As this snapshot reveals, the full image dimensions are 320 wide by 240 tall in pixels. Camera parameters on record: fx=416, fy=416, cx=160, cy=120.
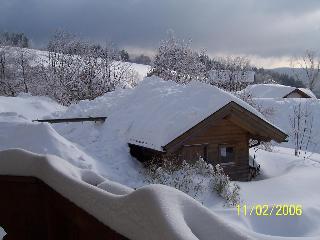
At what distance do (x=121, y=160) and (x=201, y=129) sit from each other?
342 cm

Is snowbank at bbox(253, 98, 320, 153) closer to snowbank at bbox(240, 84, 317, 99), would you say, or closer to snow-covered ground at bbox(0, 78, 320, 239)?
snowbank at bbox(240, 84, 317, 99)

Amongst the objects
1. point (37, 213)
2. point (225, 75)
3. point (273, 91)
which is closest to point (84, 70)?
point (225, 75)

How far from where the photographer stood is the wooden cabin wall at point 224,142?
16.6 meters

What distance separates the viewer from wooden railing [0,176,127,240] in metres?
2.15

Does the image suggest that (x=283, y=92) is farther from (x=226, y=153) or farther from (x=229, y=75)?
(x=226, y=153)

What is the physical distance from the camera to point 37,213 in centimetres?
246

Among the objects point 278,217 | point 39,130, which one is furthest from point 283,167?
point 39,130

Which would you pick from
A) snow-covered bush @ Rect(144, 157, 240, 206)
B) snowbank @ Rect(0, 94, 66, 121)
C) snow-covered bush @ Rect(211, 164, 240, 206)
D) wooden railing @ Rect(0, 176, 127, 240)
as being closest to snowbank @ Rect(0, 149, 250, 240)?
wooden railing @ Rect(0, 176, 127, 240)

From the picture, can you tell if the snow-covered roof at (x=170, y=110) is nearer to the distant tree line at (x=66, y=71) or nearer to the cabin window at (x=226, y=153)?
the cabin window at (x=226, y=153)

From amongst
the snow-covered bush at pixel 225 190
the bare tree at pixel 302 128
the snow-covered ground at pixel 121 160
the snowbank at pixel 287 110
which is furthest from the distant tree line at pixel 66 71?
the snow-covered bush at pixel 225 190

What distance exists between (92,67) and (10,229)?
41087mm

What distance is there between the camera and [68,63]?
4512 centimetres

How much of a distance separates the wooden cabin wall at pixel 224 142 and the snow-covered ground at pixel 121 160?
1169 mm
